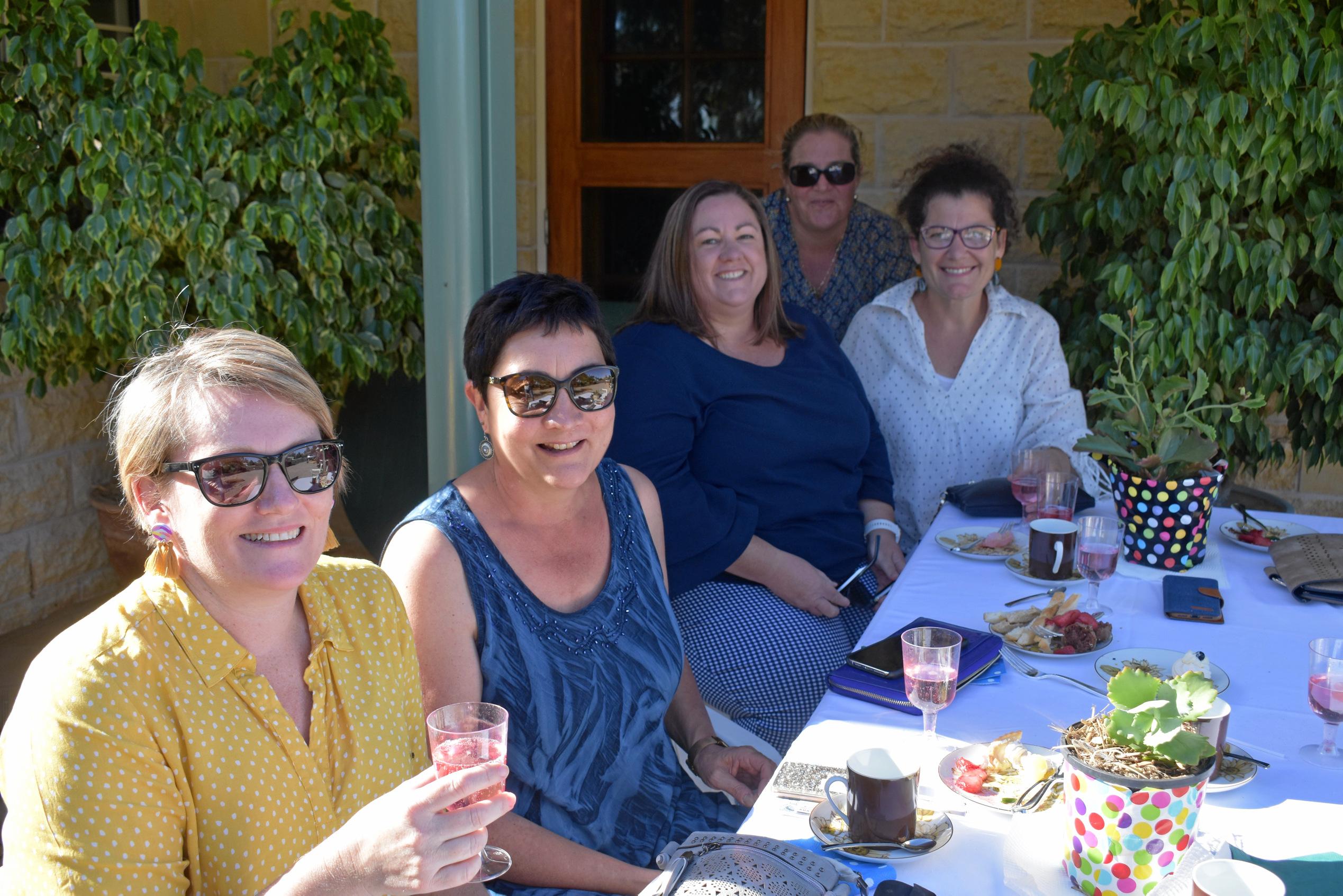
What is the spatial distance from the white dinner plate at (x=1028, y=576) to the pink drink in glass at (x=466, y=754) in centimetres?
133

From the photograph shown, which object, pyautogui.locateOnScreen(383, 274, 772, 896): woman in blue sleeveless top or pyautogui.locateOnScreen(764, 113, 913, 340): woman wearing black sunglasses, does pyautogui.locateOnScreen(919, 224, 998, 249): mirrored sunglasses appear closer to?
pyautogui.locateOnScreen(764, 113, 913, 340): woman wearing black sunglasses

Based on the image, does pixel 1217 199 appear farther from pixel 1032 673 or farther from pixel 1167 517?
pixel 1032 673

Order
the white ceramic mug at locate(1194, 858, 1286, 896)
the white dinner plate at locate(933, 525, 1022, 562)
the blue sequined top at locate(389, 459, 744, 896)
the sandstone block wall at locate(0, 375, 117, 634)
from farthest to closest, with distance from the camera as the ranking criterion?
the sandstone block wall at locate(0, 375, 117, 634) → the white dinner plate at locate(933, 525, 1022, 562) → the blue sequined top at locate(389, 459, 744, 896) → the white ceramic mug at locate(1194, 858, 1286, 896)

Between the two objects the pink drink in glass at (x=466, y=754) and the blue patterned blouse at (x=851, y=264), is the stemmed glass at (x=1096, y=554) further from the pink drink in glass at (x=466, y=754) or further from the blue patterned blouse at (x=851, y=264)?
the blue patterned blouse at (x=851, y=264)

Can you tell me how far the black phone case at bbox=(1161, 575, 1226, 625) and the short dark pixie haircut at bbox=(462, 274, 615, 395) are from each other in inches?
43.9

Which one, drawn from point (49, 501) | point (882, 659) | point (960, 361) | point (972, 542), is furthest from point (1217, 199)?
point (49, 501)

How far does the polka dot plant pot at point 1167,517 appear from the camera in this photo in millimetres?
2346

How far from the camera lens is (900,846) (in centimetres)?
137

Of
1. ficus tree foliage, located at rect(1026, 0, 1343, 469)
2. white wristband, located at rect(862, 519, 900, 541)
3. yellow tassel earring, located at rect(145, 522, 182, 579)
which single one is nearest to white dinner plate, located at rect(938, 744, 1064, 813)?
yellow tassel earring, located at rect(145, 522, 182, 579)

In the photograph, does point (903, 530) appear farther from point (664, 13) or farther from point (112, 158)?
point (112, 158)

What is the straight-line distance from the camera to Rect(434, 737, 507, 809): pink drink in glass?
1285mm

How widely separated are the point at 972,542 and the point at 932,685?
100cm

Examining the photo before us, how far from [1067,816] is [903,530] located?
2054 mm

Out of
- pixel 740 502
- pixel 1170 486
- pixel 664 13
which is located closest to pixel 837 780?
pixel 1170 486
